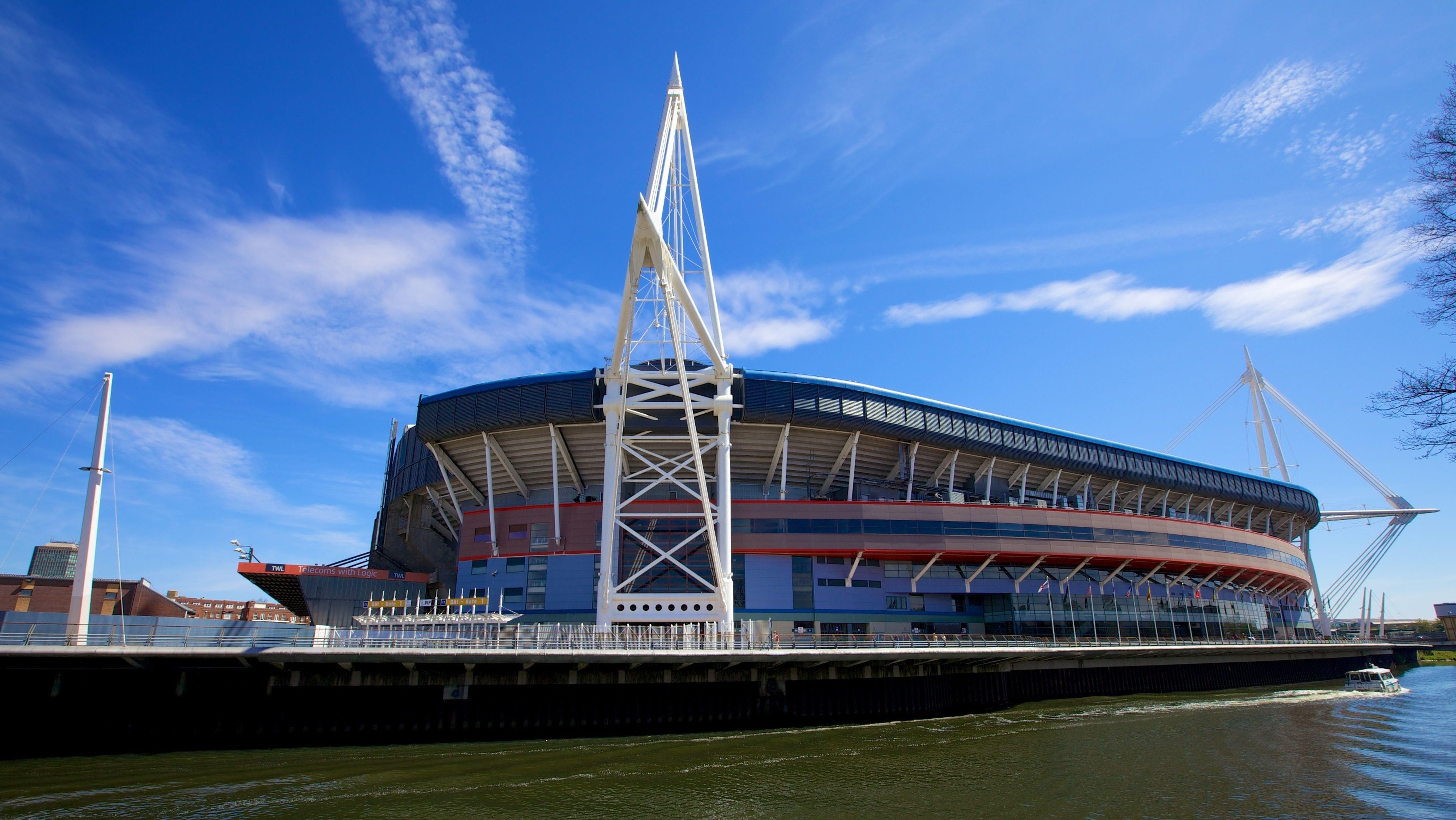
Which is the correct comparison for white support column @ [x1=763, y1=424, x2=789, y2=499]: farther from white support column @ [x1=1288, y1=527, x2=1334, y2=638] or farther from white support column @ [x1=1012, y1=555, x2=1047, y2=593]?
white support column @ [x1=1288, y1=527, x2=1334, y2=638]

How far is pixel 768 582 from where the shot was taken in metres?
55.4

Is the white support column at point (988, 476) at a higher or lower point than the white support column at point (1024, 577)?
higher

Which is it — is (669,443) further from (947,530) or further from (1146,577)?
(1146,577)

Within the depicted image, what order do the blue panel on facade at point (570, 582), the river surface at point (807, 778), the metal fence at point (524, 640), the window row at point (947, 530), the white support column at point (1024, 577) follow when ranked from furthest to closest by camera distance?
1. the white support column at point (1024, 577)
2. the window row at point (947, 530)
3. the blue panel on facade at point (570, 582)
4. the metal fence at point (524, 640)
5. the river surface at point (807, 778)

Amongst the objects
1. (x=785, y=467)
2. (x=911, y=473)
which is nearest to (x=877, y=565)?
(x=911, y=473)

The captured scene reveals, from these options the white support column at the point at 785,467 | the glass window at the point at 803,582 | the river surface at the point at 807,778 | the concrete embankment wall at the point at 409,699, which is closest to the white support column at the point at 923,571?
the glass window at the point at 803,582

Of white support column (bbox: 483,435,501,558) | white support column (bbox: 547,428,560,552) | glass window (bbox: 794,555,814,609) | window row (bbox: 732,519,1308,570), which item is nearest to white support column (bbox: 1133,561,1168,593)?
window row (bbox: 732,519,1308,570)

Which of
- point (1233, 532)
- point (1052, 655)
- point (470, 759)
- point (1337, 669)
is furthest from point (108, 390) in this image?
point (1337, 669)

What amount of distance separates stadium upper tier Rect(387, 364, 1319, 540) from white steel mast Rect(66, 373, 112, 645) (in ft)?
85.3

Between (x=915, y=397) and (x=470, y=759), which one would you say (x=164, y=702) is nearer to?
(x=470, y=759)

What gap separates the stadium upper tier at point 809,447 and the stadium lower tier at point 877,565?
166 inches

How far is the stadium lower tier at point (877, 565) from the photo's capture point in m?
55.6

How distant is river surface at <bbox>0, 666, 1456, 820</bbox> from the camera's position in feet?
70.7

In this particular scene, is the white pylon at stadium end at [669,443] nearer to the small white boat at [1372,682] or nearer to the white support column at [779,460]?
the white support column at [779,460]
